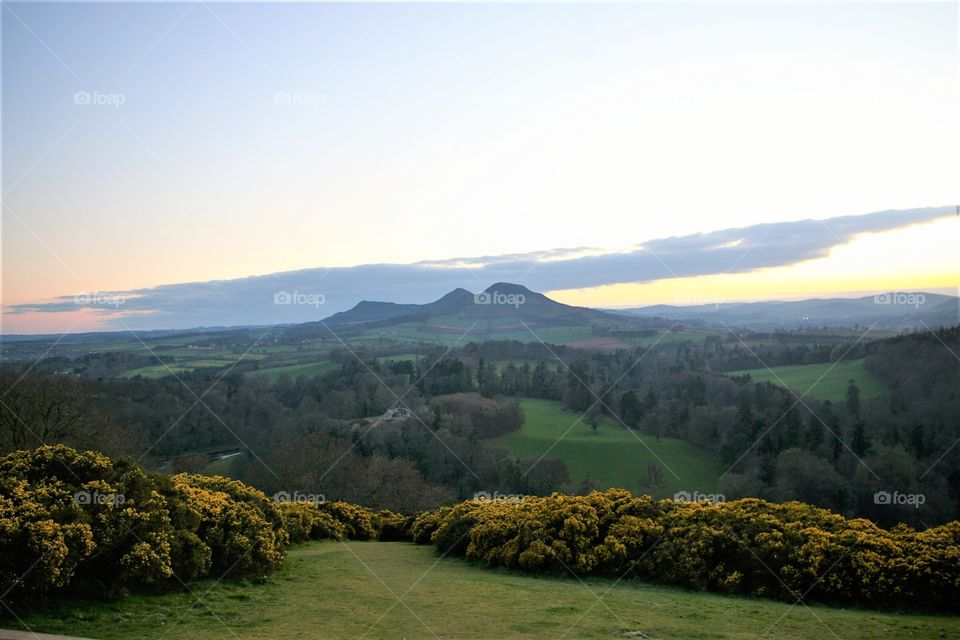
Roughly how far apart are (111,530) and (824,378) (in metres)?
61.0

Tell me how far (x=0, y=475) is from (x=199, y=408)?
162 ft

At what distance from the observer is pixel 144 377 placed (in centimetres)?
5962

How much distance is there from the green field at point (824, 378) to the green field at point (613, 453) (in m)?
11.1

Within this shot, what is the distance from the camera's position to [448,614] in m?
8.50

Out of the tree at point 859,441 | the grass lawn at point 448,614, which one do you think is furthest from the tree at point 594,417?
the grass lawn at point 448,614

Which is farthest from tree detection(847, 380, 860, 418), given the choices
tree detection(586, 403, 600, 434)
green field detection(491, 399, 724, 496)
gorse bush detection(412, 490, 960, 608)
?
gorse bush detection(412, 490, 960, 608)

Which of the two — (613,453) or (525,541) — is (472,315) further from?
(525,541)

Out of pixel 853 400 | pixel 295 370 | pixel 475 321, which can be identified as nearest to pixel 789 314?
pixel 853 400

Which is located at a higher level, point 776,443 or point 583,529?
point 583,529

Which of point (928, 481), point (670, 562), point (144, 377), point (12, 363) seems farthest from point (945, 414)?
point (144, 377)

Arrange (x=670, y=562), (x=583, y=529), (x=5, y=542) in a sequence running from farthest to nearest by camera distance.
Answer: (x=583, y=529), (x=670, y=562), (x=5, y=542)

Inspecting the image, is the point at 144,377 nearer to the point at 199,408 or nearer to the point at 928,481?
the point at 199,408

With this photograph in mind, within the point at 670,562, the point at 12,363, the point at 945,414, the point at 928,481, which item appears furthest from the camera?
the point at 945,414

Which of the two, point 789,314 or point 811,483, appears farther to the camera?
point 789,314
